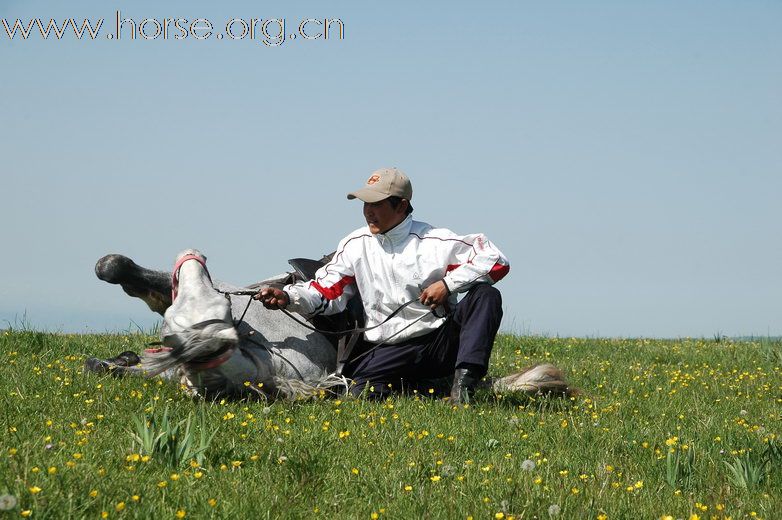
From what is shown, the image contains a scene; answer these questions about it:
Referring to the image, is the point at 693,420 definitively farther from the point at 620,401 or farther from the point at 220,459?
the point at 220,459

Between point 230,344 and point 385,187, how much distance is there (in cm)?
190

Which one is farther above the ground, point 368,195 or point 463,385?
point 368,195

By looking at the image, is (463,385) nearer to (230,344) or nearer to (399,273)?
(399,273)

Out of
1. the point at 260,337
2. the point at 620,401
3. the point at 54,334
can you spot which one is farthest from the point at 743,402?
the point at 54,334

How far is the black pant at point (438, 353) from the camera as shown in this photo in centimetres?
743

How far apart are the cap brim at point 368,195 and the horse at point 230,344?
87cm

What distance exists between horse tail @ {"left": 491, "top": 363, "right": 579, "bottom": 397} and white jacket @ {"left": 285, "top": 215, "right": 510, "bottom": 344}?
3.46 ft

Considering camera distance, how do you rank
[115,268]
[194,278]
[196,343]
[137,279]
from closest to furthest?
[196,343]
[194,278]
[115,268]
[137,279]

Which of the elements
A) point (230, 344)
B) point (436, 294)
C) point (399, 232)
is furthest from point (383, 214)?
point (230, 344)

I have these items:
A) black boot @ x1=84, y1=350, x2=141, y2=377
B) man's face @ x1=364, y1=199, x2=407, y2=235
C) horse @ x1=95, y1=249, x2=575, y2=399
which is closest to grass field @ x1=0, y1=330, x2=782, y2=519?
black boot @ x1=84, y1=350, x2=141, y2=377

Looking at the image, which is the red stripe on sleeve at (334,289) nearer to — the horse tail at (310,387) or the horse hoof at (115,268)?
the horse tail at (310,387)

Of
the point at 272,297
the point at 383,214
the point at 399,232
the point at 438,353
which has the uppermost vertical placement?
the point at 383,214

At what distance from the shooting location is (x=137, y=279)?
25.4 ft

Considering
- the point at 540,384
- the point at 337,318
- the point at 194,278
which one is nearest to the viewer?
the point at 194,278
